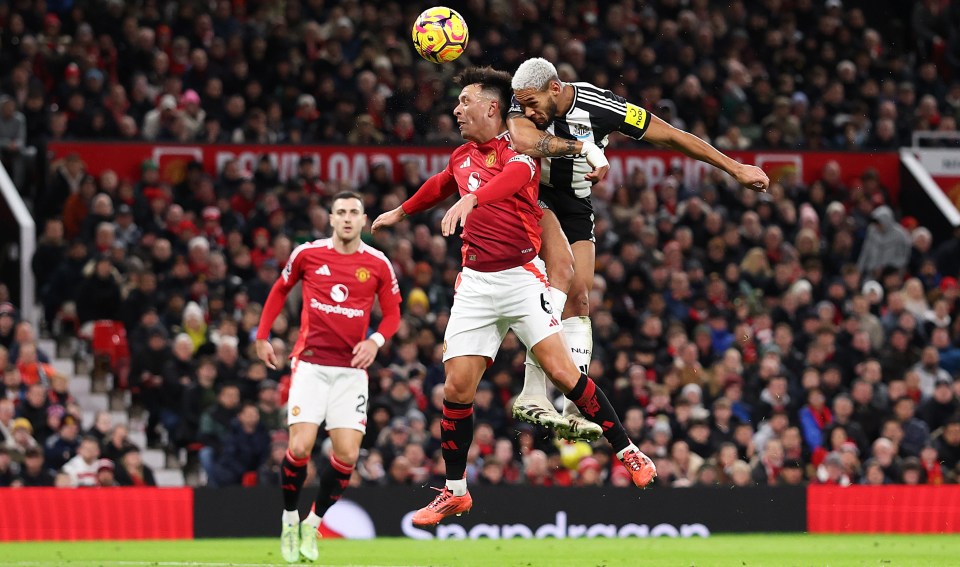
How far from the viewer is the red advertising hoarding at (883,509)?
1627 cm

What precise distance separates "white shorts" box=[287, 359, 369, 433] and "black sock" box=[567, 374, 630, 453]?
2782 millimetres

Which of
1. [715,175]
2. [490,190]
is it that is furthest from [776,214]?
[490,190]

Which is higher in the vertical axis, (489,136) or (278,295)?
(489,136)

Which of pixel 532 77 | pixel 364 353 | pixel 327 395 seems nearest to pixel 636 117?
pixel 532 77

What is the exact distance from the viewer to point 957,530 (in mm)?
16234

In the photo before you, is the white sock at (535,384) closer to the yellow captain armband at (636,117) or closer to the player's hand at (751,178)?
the yellow captain armband at (636,117)

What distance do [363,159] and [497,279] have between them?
36.9ft

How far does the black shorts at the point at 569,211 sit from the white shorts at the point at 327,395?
8.98 ft

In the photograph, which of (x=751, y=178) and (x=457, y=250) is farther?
(x=457, y=250)

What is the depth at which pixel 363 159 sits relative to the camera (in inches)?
816

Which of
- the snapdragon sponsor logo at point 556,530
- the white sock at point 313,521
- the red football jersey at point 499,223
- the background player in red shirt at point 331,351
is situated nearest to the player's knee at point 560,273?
the red football jersey at point 499,223

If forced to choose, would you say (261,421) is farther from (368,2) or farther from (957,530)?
(368,2)

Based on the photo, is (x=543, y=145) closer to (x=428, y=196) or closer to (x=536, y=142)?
(x=536, y=142)

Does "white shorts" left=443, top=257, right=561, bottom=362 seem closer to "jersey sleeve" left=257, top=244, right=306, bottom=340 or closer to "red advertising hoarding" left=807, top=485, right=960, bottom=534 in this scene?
"jersey sleeve" left=257, top=244, right=306, bottom=340
